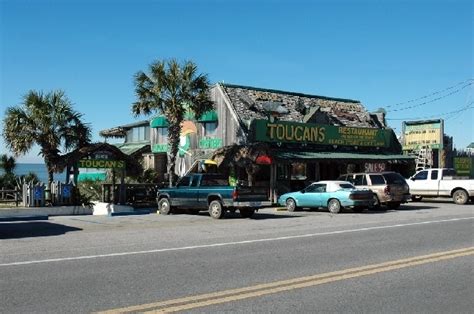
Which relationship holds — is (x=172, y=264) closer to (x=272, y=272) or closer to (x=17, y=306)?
(x=272, y=272)

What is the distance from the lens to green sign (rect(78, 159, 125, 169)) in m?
24.6

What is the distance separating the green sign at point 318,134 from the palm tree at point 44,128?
Result: 9729 mm

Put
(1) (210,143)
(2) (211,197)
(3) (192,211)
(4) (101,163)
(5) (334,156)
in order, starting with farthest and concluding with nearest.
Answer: (5) (334,156), (1) (210,143), (4) (101,163), (3) (192,211), (2) (211,197)

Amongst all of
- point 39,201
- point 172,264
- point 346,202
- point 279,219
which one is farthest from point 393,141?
point 172,264

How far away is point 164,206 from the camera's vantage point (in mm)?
23672

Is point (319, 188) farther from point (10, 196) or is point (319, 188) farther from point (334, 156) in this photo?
point (10, 196)

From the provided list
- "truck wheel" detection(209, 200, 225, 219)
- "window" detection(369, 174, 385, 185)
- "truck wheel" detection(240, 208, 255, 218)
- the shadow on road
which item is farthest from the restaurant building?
the shadow on road

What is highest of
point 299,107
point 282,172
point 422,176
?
point 299,107

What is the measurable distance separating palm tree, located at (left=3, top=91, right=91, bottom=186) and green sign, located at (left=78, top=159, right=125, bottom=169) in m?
1.52

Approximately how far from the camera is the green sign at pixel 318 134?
31.0 meters

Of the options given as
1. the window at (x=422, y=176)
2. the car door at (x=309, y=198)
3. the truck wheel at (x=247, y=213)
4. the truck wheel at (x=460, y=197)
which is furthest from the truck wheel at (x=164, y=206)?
the truck wheel at (x=460, y=197)

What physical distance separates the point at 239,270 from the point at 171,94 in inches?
728

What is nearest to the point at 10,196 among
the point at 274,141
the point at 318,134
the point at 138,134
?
the point at 138,134

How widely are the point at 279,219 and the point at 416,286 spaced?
13.2 metres
